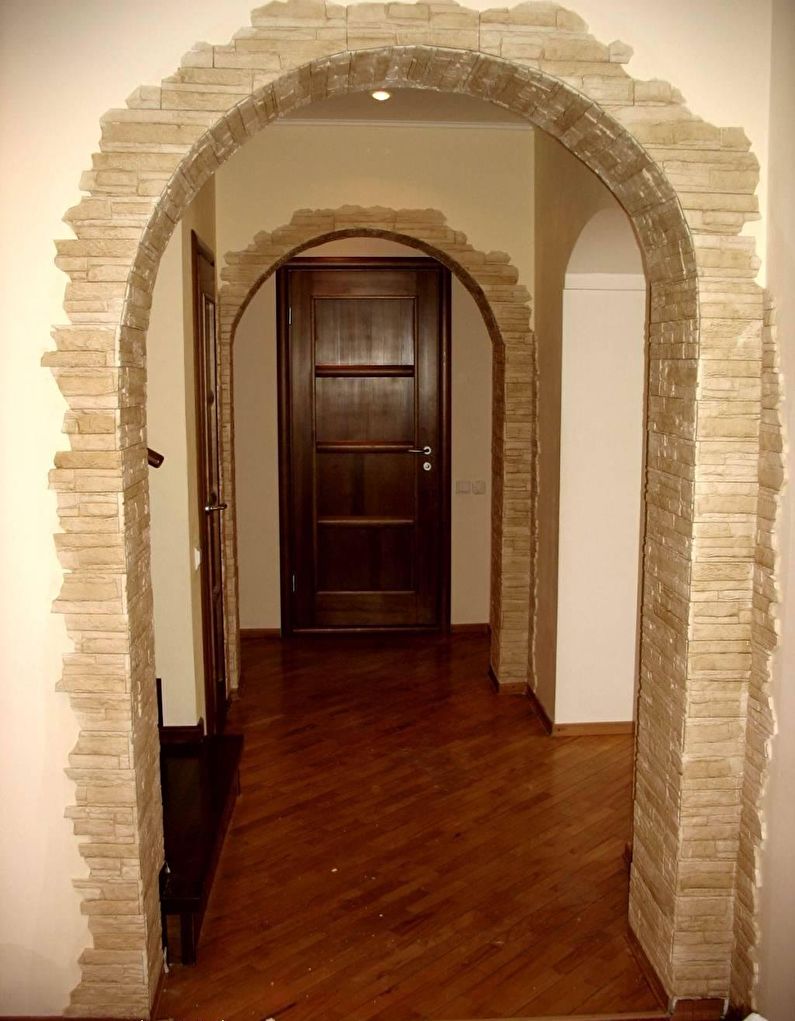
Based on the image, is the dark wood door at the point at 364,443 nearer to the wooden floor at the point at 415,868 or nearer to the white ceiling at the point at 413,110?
the wooden floor at the point at 415,868

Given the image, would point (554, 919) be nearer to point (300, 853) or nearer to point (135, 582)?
point (300, 853)

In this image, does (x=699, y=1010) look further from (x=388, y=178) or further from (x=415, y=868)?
(x=388, y=178)

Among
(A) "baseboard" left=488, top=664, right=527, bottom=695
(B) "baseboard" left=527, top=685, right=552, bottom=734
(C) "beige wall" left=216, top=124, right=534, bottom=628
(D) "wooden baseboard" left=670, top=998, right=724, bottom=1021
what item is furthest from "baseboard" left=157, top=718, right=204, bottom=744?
(C) "beige wall" left=216, top=124, right=534, bottom=628

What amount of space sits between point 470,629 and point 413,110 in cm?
321

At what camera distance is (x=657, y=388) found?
2.68 metres

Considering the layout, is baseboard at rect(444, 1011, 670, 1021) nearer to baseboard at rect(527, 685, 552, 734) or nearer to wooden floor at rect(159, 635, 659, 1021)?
wooden floor at rect(159, 635, 659, 1021)

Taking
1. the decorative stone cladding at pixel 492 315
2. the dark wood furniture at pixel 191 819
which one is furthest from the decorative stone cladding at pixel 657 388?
the decorative stone cladding at pixel 492 315

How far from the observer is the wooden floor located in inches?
109

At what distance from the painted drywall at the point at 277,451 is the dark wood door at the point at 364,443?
79 millimetres

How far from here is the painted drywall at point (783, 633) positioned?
2287 mm

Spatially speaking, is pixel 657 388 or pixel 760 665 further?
pixel 657 388

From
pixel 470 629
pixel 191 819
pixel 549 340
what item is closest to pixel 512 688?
pixel 470 629

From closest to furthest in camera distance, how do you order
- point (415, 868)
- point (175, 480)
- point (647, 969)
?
point (647, 969)
point (415, 868)
point (175, 480)

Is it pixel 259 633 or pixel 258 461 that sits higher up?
pixel 258 461
